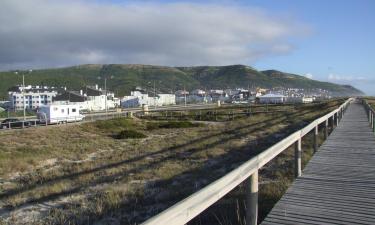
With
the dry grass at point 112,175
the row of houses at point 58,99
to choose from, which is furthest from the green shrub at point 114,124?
the row of houses at point 58,99

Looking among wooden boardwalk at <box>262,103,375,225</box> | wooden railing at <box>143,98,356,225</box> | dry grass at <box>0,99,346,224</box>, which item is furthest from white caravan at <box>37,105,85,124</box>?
wooden railing at <box>143,98,356,225</box>

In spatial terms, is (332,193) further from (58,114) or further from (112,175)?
(58,114)

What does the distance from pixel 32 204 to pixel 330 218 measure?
9.78 metres

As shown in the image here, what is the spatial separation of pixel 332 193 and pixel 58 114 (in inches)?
2022

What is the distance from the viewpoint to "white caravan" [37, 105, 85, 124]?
5350 cm

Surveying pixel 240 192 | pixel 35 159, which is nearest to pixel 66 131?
pixel 35 159

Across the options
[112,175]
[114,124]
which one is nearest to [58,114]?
[114,124]

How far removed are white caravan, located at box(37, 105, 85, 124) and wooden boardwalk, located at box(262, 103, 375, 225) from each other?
44.6 meters

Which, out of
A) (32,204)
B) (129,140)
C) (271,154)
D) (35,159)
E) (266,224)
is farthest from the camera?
(129,140)

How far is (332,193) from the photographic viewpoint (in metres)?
7.43

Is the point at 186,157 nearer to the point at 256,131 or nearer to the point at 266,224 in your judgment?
the point at 256,131

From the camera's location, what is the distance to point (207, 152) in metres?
21.5

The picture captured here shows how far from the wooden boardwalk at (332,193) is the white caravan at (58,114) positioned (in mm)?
44621

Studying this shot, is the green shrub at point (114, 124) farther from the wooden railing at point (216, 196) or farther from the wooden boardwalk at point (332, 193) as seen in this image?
the wooden railing at point (216, 196)
